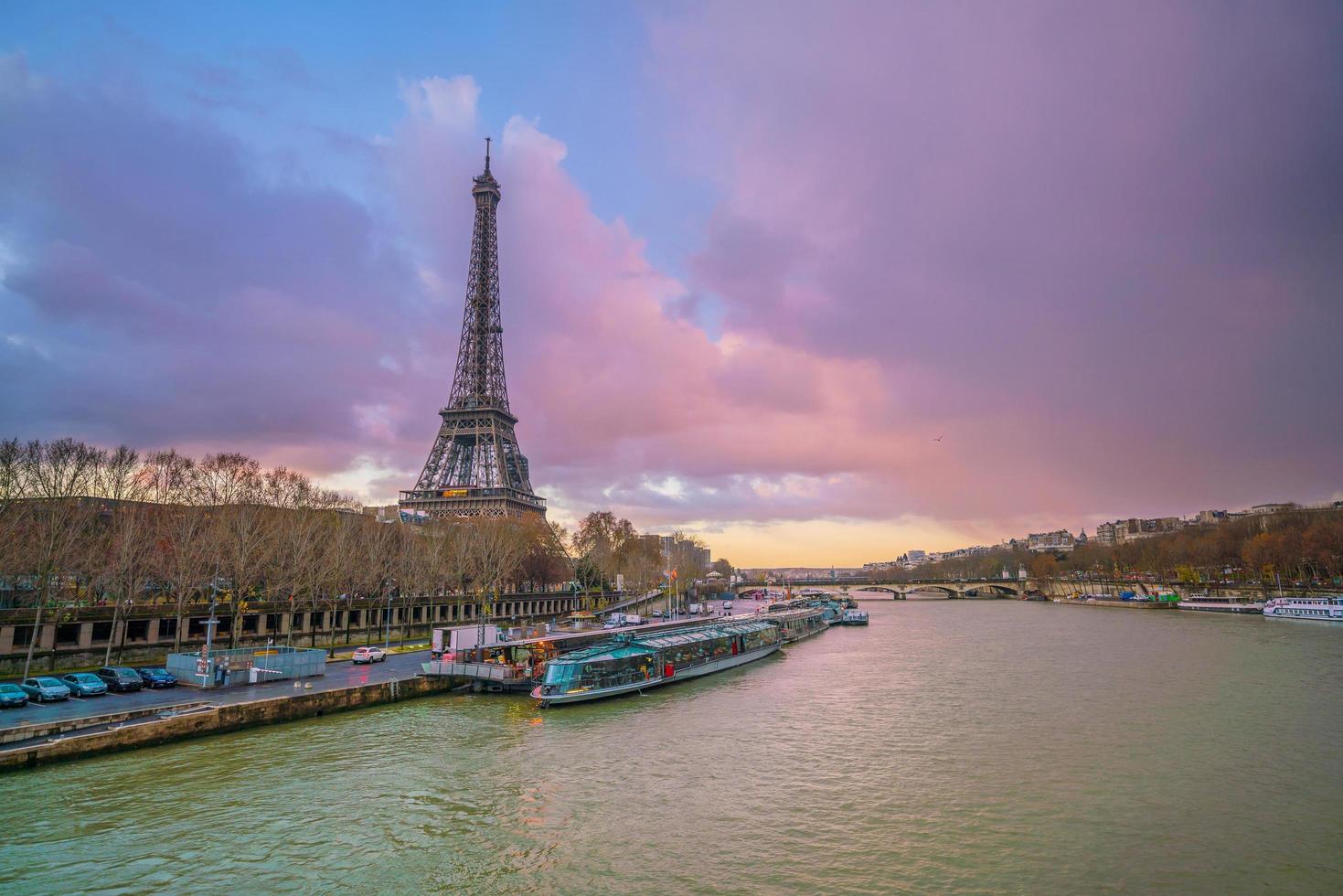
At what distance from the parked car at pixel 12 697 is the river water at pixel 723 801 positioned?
9.09 meters

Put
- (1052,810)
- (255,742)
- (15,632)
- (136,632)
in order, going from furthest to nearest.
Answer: (136,632), (15,632), (255,742), (1052,810)

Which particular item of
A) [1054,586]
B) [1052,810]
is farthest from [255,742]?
[1054,586]

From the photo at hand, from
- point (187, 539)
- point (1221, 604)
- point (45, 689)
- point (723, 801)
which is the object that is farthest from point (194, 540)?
point (1221, 604)

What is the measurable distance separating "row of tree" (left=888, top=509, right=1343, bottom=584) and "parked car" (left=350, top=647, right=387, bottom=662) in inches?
5602

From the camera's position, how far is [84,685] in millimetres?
34781

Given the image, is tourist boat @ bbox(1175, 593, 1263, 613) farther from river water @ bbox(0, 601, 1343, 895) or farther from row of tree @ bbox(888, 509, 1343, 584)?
river water @ bbox(0, 601, 1343, 895)

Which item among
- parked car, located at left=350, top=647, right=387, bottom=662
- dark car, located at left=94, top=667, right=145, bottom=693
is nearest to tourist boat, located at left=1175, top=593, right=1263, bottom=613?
parked car, located at left=350, top=647, right=387, bottom=662

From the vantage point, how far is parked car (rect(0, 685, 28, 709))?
102 feet

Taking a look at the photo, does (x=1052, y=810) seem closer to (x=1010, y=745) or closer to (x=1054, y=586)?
(x=1010, y=745)

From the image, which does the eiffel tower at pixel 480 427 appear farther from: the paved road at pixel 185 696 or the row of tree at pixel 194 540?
the paved road at pixel 185 696

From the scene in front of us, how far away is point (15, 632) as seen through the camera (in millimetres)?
44375

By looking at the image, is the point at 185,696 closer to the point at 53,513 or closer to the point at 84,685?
Result: the point at 84,685

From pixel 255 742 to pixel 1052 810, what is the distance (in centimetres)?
3152

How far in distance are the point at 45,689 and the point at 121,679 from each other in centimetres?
353
